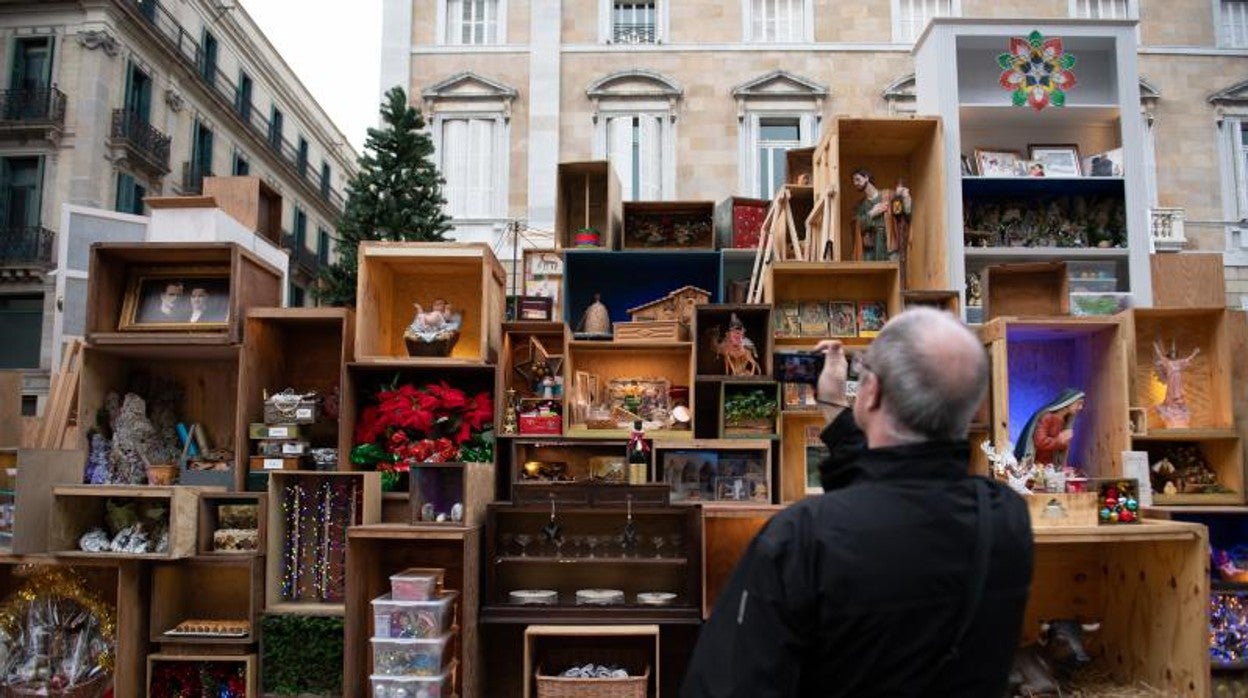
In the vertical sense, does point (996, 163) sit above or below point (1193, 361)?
above

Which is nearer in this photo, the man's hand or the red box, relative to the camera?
the man's hand

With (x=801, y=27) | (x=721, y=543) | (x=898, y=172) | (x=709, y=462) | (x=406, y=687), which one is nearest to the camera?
(x=406, y=687)

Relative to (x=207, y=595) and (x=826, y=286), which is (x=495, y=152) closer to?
(x=826, y=286)

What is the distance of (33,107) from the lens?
60.0 feet

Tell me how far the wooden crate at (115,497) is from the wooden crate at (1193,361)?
5159 mm

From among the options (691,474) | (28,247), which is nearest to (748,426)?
(691,474)

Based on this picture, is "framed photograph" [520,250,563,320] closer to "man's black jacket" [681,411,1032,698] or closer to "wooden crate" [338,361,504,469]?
"wooden crate" [338,361,504,469]

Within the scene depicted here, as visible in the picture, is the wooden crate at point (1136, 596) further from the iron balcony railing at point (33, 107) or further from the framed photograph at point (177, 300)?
the iron balcony railing at point (33, 107)

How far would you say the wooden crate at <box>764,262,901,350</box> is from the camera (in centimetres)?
575

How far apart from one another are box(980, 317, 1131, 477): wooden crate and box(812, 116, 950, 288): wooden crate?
24.9 inches

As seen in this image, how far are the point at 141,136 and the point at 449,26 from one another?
724 centimetres

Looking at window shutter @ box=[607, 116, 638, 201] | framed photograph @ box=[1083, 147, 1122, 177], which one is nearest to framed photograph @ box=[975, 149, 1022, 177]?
framed photograph @ box=[1083, 147, 1122, 177]

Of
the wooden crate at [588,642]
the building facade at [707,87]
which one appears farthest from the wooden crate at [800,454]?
the building facade at [707,87]

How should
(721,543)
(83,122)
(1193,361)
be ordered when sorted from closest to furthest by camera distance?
(721,543) → (1193,361) → (83,122)
